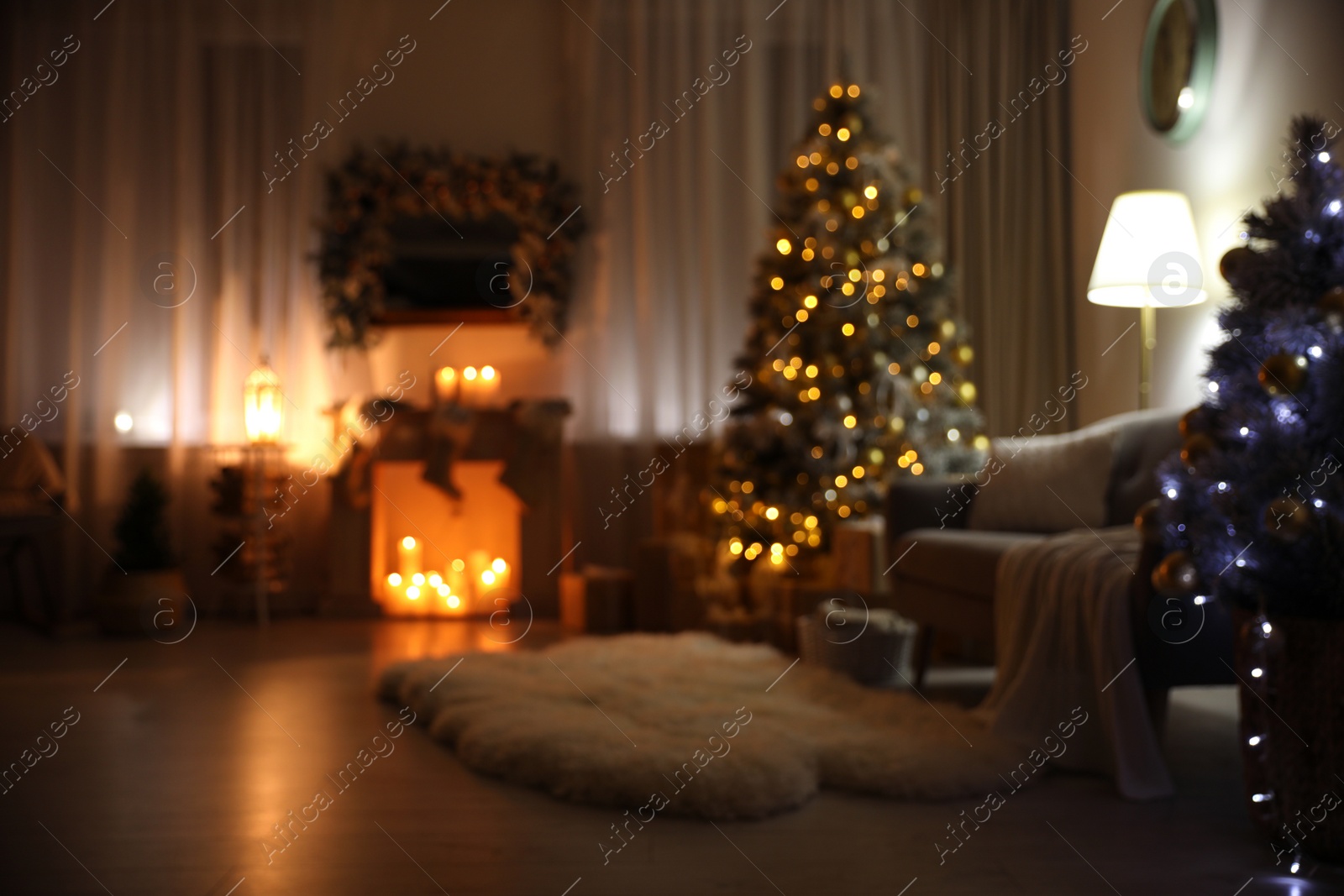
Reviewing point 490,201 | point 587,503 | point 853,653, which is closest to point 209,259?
point 490,201

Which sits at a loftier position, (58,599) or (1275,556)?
(1275,556)

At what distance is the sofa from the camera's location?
2861 millimetres

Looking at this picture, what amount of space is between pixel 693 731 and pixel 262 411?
296 cm

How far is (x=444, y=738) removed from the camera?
259cm

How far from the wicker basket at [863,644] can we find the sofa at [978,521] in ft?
0.28

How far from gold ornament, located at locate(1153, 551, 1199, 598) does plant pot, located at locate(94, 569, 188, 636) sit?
3819 millimetres

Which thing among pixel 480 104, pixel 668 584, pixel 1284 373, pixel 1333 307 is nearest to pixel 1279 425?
pixel 1284 373

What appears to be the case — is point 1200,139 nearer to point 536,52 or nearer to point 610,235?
point 610,235

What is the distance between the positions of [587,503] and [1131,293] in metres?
2.57

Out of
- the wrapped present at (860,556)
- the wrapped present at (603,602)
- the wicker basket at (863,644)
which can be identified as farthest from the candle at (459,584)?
the wicker basket at (863,644)

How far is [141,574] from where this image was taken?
175 inches

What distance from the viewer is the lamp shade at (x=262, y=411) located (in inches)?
185

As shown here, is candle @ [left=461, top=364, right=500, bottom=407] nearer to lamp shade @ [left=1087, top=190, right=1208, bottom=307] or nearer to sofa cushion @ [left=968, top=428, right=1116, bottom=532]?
sofa cushion @ [left=968, top=428, right=1116, bottom=532]

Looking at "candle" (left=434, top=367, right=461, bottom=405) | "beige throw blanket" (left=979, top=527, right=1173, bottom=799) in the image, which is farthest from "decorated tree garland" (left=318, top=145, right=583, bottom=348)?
"beige throw blanket" (left=979, top=527, right=1173, bottom=799)
